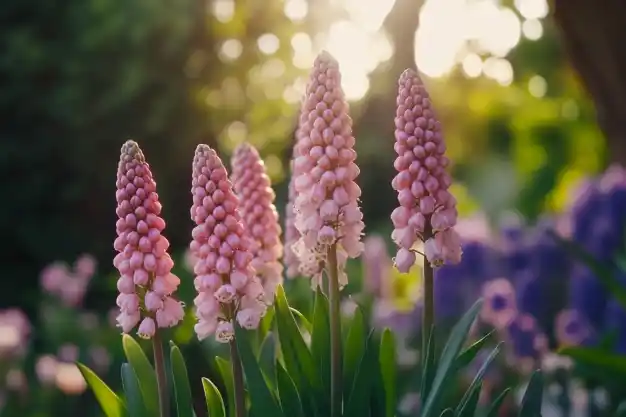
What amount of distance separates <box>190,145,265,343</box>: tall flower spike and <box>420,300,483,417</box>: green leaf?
0.35 meters

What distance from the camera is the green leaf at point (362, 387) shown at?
175 centimetres

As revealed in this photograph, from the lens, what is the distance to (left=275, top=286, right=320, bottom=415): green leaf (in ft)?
5.82

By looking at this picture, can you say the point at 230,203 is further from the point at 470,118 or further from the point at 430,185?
the point at 470,118

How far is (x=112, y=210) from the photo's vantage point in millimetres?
9250

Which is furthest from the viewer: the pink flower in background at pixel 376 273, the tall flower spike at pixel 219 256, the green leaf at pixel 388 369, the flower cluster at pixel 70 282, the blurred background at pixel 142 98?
the blurred background at pixel 142 98

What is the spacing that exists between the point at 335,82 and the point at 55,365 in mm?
2979

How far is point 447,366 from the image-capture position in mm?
1700

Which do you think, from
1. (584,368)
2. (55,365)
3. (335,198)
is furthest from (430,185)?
(55,365)

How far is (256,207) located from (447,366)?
0.51 meters

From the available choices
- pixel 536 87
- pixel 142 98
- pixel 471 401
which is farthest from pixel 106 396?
pixel 536 87

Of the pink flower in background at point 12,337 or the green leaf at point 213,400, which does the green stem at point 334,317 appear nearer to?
the green leaf at point 213,400

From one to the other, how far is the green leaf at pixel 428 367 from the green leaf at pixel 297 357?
0.67 ft

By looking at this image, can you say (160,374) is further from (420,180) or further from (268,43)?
(268,43)

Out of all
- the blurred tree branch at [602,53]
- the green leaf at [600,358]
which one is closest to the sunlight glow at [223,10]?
the blurred tree branch at [602,53]
